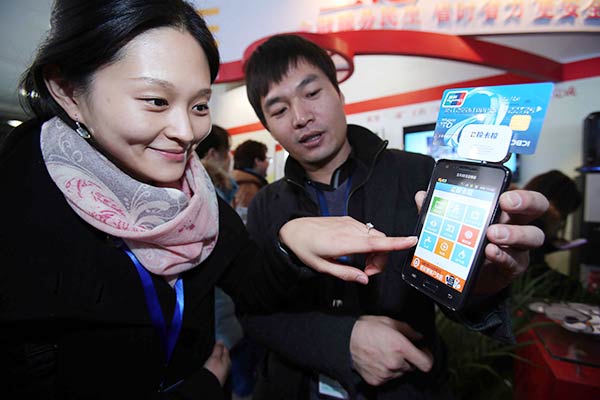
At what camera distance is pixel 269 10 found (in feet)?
7.64

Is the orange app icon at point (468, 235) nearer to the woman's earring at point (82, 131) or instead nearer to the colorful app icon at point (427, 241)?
the colorful app icon at point (427, 241)

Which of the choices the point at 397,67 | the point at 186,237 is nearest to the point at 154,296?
the point at 186,237

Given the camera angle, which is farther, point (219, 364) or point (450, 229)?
point (219, 364)

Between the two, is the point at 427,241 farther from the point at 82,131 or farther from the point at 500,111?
the point at 82,131

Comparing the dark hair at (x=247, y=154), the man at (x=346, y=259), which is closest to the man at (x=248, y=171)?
the dark hair at (x=247, y=154)

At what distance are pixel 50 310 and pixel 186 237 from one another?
0.93 feet

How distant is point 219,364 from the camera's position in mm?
869

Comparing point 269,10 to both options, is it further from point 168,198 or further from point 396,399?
point 396,399

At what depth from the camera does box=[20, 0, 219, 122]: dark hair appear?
2.05 feet

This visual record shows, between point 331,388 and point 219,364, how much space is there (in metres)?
0.34

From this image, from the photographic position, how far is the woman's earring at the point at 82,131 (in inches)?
27.4

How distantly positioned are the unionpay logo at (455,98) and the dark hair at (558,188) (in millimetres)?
1569

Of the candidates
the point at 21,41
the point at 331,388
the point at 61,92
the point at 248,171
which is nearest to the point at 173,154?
the point at 61,92

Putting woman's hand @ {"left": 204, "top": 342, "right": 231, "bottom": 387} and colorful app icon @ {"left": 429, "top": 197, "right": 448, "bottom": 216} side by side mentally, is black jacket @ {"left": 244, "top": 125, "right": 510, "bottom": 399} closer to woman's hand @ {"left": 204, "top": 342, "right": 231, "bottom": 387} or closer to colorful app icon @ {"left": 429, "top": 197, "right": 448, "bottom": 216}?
woman's hand @ {"left": 204, "top": 342, "right": 231, "bottom": 387}
